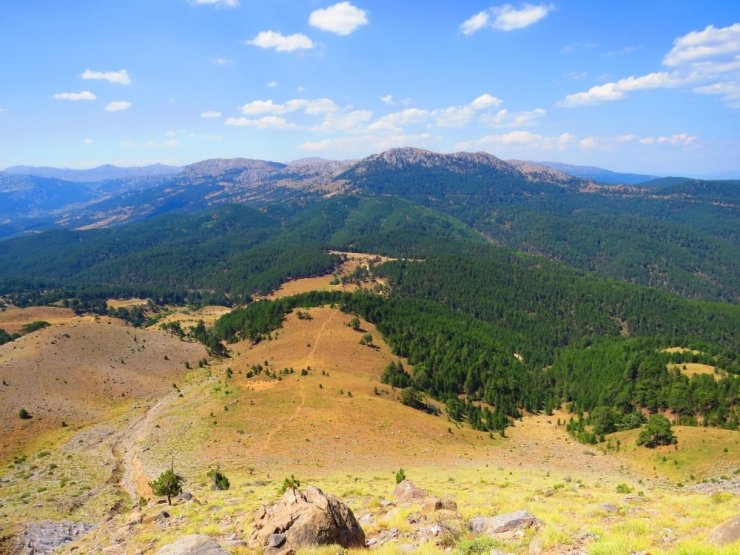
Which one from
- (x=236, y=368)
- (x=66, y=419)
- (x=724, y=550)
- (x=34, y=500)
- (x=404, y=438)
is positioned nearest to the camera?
(x=724, y=550)

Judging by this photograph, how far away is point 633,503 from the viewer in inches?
1027

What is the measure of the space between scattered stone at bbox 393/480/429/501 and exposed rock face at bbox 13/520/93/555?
1069 inches

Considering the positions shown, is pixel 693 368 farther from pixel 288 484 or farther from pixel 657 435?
pixel 288 484

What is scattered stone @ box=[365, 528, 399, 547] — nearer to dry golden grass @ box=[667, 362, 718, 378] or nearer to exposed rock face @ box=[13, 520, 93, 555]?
exposed rock face @ box=[13, 520, 93, 555]

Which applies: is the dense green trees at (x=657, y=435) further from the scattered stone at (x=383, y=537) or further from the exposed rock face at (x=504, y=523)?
the scattered stone at (x=383, y=537)

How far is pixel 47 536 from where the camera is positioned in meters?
37.2

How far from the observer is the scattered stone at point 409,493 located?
30.5 m

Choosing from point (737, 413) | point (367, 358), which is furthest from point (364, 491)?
point (737, 413)

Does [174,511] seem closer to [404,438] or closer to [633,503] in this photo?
[633,503]

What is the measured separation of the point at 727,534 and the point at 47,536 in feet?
157

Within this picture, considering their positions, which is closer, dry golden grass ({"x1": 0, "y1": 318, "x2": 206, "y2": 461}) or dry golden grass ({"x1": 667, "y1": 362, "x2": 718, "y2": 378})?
dry golden grass ({"x1": 0, "y1": 318, "x2": 206, "y2": 461})

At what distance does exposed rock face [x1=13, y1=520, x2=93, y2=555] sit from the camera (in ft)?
115

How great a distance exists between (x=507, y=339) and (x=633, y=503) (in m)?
148

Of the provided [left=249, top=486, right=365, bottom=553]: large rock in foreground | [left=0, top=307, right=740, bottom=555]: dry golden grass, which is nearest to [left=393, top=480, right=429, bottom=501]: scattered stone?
[left=0, top=307, right=740, bottom=555]: dry golden grass
